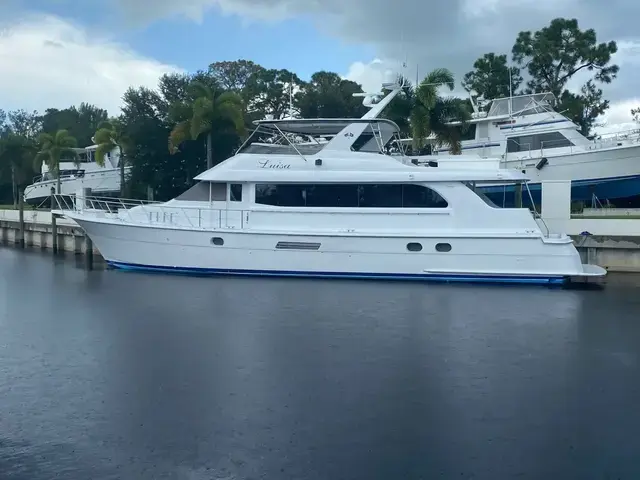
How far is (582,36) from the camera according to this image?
4100cm

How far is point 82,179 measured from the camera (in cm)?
4053

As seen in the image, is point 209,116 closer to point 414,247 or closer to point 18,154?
point 414,247

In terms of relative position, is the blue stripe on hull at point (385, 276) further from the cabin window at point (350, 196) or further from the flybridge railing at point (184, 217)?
the cabin window at point (350, 196)

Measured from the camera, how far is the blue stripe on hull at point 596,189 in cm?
2906

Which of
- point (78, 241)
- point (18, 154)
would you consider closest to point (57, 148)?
point (78, 241)

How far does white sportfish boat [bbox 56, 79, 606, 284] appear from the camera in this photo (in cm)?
2025

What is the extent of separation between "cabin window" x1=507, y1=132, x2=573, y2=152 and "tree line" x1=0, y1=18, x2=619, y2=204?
236cm

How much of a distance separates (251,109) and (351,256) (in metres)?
30.2

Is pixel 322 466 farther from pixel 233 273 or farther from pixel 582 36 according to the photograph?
pixel 582 36

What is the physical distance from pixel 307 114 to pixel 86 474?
42.1m

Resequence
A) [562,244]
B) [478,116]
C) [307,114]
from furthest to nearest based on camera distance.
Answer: [307,114], [478,116], [562,244]

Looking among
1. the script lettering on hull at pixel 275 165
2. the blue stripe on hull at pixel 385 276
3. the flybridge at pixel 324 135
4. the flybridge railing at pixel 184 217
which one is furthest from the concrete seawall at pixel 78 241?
the script lettering on hull at pixel 275 165

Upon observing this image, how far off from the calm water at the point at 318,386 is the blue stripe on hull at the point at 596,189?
1132 centimetres

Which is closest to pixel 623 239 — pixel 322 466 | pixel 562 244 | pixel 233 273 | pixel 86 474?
pixel 562 244
